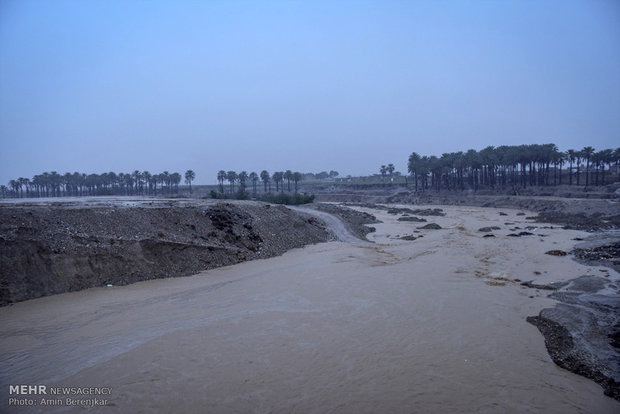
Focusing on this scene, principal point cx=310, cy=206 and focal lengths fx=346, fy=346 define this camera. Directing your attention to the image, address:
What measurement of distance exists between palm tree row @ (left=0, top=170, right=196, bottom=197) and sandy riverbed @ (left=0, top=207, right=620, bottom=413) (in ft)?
248

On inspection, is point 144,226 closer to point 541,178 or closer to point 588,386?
point 588,386

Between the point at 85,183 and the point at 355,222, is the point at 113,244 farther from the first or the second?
the point at 85,183

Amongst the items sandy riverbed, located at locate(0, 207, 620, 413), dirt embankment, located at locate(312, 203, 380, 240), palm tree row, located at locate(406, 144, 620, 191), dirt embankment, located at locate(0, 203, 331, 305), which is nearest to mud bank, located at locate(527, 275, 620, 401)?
sandy riverbed, located at locate(0, 207, 620, 413)

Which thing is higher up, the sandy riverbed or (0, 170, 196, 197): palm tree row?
(0, 170, 196, 197): palm tree row

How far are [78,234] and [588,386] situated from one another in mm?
18910

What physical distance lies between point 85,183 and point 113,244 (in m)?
91.6

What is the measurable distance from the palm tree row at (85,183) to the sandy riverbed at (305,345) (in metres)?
75.6

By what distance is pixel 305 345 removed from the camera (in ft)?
32.6

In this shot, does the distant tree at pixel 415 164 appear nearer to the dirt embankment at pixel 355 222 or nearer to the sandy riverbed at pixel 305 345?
the dirt embankment at pixel 355 222

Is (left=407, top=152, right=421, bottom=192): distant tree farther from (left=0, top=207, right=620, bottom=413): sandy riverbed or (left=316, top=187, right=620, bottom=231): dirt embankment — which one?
(left=0, top=207, right=620, bottom=413): sandy riverbed

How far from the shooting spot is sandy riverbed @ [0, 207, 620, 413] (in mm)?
7328

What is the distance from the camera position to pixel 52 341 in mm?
10141

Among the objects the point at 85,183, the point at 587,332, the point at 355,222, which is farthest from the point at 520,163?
the point at 85,183

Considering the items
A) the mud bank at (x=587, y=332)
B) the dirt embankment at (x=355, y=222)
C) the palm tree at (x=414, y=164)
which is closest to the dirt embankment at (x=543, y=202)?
the palm tree at (x=414, y=164)
